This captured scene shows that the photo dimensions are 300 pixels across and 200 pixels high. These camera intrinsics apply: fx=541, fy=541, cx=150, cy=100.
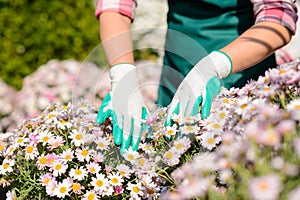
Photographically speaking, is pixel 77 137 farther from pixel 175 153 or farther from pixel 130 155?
pixel 175 153

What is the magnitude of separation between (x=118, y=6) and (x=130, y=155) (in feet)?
2.91

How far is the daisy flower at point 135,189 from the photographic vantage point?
5.24 feet

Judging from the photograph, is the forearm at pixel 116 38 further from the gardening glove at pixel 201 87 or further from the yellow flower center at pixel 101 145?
the yellow flower center at pixel 101 145

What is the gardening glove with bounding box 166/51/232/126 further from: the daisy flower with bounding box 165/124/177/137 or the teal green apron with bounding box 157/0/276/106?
the teal green apron with bounding box 157/0/276/106

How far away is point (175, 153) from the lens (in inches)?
61.1

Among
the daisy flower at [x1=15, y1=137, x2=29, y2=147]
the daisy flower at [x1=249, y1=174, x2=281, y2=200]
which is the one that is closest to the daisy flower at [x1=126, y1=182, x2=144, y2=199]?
the daisy flower at [x1=15, y1=137, x2=29, y2=147]

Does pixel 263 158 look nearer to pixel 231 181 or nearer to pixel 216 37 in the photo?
pixel 231 181

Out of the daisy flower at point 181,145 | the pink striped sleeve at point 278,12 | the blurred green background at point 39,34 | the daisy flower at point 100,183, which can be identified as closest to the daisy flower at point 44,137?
the daisy flower at point 100,183

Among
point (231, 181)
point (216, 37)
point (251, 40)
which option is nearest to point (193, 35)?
point (216, 37)

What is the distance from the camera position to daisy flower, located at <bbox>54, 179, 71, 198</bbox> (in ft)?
5.38

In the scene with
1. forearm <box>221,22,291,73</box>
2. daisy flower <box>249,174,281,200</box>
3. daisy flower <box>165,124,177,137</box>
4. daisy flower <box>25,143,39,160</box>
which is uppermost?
forearm <box>221,22,291,73</box>

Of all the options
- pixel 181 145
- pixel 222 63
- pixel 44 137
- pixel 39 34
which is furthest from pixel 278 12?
pixel 39 34

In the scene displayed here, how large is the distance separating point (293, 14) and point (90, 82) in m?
1.16

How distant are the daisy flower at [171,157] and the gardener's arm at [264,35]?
1.72 feet
